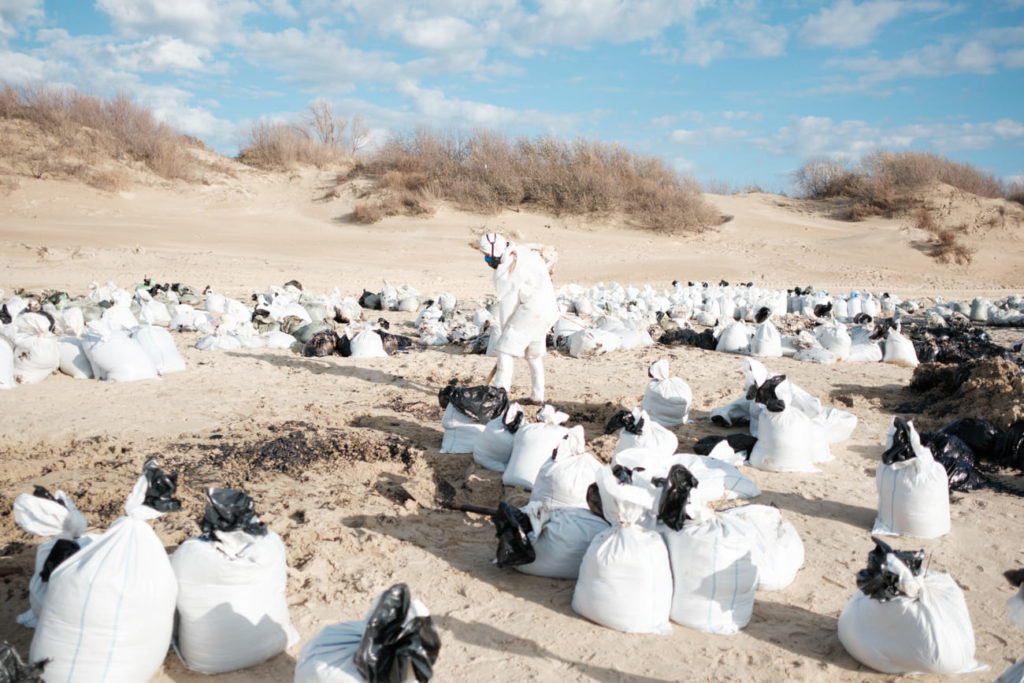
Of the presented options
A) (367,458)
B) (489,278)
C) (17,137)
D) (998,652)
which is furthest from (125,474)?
(17,137)

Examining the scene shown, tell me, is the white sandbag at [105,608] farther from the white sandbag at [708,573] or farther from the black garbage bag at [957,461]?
the black garbage bag at [957,461]

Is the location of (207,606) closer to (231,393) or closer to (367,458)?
(367,458)

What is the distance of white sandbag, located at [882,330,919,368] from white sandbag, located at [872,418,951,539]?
4404 millimetres

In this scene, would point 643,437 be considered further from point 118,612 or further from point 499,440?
point 118,612

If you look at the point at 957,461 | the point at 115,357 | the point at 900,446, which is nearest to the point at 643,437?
the point at 900,446

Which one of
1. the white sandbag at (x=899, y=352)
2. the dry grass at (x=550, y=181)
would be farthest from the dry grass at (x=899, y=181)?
the white sandbag at (x=899, y=352)

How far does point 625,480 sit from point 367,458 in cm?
212

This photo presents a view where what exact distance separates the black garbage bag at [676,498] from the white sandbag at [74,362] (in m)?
5.44

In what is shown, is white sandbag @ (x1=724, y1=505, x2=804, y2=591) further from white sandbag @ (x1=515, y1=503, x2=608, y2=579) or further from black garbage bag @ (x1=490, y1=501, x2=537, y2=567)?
black garbage bag @ (x1=490, y1=501, x2=537, y2=567)

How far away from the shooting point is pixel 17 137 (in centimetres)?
1997

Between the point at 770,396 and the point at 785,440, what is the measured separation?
0.92 feet

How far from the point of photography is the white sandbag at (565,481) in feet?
11.3

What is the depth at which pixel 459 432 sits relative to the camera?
4750 mm

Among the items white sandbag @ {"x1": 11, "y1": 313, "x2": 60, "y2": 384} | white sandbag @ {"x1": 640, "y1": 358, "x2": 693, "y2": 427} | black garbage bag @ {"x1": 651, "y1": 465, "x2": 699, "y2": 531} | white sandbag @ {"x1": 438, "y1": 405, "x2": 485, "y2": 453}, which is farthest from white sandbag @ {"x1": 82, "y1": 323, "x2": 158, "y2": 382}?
black garbage bag @ {"x1": 651, "y1": 465, "x2": 699, "y2": 531}
